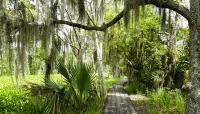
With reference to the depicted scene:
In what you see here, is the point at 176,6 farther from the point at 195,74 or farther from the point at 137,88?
the point at 137,88

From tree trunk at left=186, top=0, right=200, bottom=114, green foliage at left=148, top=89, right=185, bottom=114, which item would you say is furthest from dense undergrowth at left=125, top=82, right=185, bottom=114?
tree trunk at left=186, top=0, right=200, bottom=114

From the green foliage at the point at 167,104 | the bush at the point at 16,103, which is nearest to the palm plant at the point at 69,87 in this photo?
the bush at the point at 16,103

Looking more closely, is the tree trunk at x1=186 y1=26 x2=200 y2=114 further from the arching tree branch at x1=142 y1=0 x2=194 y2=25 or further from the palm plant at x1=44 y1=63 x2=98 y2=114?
the palm plant at x1=44 y1=63 x2=98 y2=114

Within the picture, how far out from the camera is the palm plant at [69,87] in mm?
9688

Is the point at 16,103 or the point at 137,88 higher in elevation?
the point at 16,103

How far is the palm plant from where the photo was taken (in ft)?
31.8

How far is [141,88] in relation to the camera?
24016 mm

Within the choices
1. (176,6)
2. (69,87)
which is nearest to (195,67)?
(176,6)

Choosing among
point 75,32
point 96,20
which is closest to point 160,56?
point 96,20

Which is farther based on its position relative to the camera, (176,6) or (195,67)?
(176,6)

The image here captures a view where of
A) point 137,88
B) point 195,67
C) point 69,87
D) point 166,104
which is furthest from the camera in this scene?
point 137,88

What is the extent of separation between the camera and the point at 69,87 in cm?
1007

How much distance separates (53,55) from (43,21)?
1756mm

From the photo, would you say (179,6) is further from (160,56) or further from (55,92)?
(160,56)
